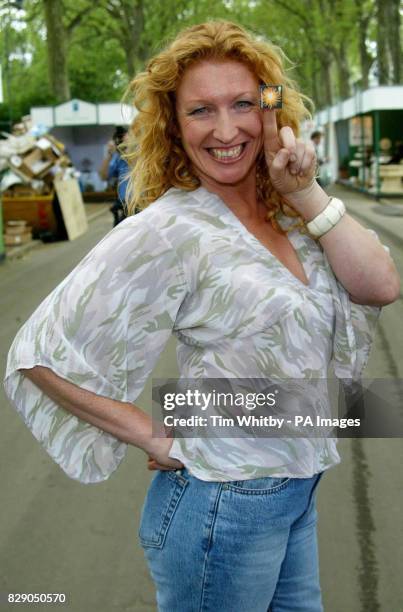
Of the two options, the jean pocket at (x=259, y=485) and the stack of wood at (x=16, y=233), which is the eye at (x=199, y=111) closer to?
the jean pocket at (x=259, y=485)

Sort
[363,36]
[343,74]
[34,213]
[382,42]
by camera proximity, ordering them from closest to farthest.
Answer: [34,213], [382,42], [363,36], [343,74]

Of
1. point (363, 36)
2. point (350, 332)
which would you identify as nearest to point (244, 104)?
point (350, 332)

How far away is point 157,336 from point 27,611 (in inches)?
80.2

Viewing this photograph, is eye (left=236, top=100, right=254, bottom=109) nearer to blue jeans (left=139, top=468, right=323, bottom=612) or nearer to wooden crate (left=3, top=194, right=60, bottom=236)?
blue jeans (left=139, top=468, right=323, bottom=612)

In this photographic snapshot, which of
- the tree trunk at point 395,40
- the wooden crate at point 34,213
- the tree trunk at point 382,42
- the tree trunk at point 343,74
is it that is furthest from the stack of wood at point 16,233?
the tree trunk at point 343,74

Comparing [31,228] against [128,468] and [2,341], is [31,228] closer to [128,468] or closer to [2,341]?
[2,341]

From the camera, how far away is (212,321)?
1.84 metres

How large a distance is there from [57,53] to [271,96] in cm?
3311

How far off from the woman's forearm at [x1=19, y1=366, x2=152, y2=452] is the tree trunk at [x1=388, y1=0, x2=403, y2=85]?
1295 inches

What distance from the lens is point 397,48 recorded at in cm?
3366

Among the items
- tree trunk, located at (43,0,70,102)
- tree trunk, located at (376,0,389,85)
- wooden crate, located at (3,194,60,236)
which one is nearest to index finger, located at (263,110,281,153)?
wooden crate, located at (3,194,60,236)

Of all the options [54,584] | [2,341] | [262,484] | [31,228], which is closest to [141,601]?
[54,584]

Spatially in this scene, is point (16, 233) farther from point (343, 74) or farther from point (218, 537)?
point (343, 74)

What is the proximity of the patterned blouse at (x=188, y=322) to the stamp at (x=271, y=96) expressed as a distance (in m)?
0.21
